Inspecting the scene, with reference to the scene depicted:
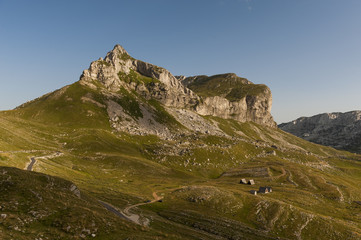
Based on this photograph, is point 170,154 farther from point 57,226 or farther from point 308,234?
point 57,226

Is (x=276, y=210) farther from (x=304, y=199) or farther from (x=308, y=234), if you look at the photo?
(x=304, y=199)

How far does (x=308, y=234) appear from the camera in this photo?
69938 millimetres

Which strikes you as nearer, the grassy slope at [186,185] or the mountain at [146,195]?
the mountain at [146,195]

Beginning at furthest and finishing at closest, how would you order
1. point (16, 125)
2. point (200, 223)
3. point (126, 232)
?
point (16, 125)
point (200, 223)
point (126, 232)

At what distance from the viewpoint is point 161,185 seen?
11606 cm

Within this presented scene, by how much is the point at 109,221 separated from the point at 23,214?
12565 mm

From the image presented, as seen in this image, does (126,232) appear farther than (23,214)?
Yes

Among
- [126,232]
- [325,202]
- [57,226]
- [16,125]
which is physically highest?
[16,125]

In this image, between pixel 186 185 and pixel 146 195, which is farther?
pixel 186 185

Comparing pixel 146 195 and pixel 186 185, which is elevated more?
pixel 146 195

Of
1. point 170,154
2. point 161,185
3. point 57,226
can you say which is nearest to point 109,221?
point 57,226

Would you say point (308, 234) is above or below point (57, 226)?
below

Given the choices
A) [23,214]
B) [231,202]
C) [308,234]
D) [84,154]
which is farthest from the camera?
[84,154]

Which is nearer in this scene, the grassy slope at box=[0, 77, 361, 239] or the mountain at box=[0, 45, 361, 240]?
the mountain at box=[0, 45, 361, 240]
